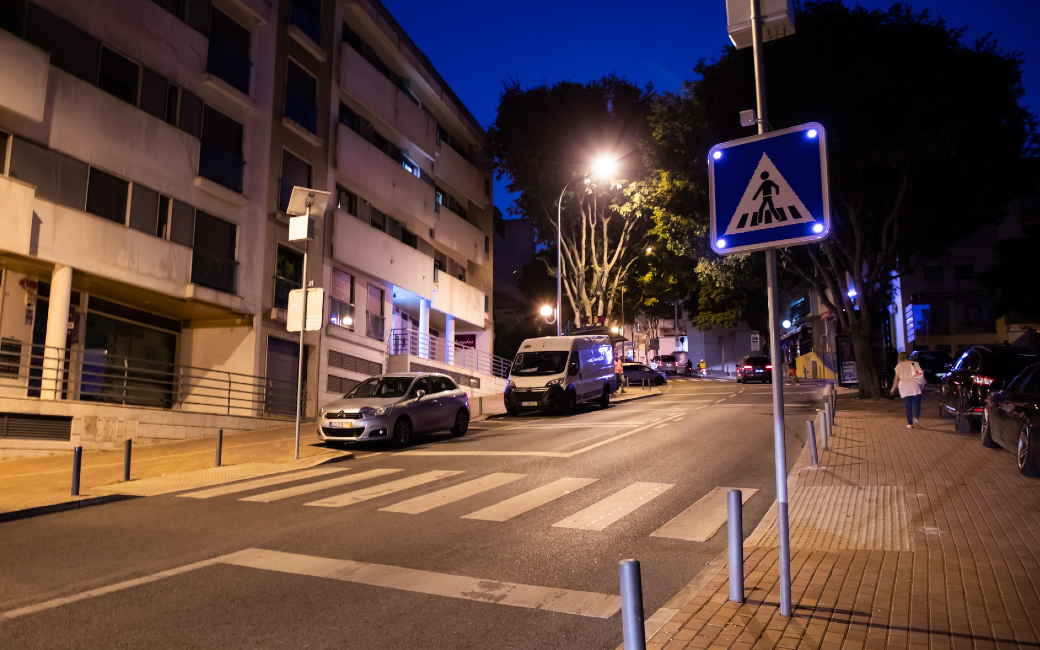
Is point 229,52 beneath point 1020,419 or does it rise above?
above

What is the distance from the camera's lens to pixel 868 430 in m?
14.8

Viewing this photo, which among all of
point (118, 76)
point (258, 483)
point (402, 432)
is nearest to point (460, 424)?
point (402, 432)

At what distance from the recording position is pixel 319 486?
10.2 meters

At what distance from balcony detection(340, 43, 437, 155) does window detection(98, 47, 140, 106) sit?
911 centimetres

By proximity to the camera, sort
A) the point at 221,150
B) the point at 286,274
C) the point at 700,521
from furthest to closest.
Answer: the point at 286,274 < the point at 221,150 < the point at 700,521

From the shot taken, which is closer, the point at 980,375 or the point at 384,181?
the point at 980,375

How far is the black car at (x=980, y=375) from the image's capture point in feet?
40.8

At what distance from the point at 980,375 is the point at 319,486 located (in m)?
11.6

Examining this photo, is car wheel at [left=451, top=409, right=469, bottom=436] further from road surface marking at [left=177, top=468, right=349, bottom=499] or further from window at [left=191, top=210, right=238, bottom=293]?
window at [left=191, top=210, right=238, bottom=293]

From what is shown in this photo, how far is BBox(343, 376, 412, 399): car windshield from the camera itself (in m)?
15.8

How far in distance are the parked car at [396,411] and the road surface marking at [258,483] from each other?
2212 millimetres

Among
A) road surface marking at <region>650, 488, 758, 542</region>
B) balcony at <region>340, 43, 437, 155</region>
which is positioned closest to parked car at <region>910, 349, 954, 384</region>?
balcony at <region>340, 43, 437, 155</region>

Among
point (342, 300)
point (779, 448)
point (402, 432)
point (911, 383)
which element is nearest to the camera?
point (779, 448)

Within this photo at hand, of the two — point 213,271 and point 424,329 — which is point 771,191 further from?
point 424,329
